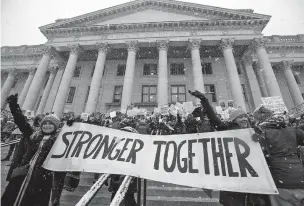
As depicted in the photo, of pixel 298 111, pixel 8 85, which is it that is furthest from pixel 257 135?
pixel 8 85

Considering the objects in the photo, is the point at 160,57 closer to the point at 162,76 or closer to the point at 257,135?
the point at 162,76

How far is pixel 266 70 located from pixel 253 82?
275 cm

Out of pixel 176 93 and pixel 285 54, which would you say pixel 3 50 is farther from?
pixel 285 54

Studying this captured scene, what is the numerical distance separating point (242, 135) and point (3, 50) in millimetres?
37688

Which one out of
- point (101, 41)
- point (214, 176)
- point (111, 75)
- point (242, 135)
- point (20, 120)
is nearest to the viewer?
point (214, 176)

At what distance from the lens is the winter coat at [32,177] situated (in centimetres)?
257

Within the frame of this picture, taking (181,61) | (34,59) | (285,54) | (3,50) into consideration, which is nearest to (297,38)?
(285,54)

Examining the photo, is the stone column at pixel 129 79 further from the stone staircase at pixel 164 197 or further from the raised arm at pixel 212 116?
the raised arm at pixel 212 116

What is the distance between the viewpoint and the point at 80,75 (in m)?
24.0

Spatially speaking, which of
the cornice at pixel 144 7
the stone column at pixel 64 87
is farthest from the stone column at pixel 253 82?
the stone column at pixel 64 87

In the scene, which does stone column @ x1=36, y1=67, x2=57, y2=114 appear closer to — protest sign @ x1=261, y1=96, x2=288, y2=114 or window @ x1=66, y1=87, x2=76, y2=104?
window @ x1=66, y1=87, x2=76, y2=104

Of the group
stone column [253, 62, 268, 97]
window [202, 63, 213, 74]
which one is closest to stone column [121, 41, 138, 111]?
window [202, 63, 213, 74]

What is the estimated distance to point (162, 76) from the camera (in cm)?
1783

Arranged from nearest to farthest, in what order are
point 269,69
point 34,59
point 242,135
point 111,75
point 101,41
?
point 242,135 → point 269,69 → point 101,41 → point 111,75 → point 34,59
